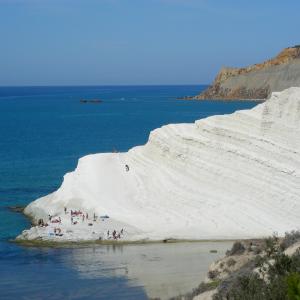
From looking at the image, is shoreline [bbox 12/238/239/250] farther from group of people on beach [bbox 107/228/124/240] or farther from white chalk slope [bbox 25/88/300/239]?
white chalk slope [bbox 25/88/300/239]

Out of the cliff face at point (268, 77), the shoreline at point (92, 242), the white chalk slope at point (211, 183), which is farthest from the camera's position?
the cliff face at point (268, 77)

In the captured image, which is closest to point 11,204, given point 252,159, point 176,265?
point 252,159

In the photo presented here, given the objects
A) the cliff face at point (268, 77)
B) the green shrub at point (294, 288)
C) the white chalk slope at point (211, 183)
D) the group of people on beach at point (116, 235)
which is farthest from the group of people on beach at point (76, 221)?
the cliff face at point (268, 77)

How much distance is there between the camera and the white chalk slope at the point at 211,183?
35.2 m

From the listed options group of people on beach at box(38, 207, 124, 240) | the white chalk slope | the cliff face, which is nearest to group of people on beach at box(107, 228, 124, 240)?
Result: group of people on beach at box(38, 207, 124, 240)

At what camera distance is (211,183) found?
38281 millimetres

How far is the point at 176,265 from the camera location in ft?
96.1

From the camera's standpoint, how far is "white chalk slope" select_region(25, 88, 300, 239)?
35.2 m

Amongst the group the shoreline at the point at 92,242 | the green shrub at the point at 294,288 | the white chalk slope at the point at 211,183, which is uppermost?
the green shrub at the point at 294,288

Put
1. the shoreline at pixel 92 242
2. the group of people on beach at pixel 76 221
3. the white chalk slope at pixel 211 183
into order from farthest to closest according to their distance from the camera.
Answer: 1. the white chalk slope at pixel 211 183
2. the group of people on beach at pixel 76 221
3. the shoreline at pixel 92 242

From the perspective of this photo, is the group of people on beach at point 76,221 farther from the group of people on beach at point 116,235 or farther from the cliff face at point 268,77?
the cliff face at point 268,77

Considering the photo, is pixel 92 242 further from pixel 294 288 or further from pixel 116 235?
pixel 294 288

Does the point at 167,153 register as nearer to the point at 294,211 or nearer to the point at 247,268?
the point at 294,211

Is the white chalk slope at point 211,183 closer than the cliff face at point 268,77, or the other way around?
the white chalk slope at point 211,183
